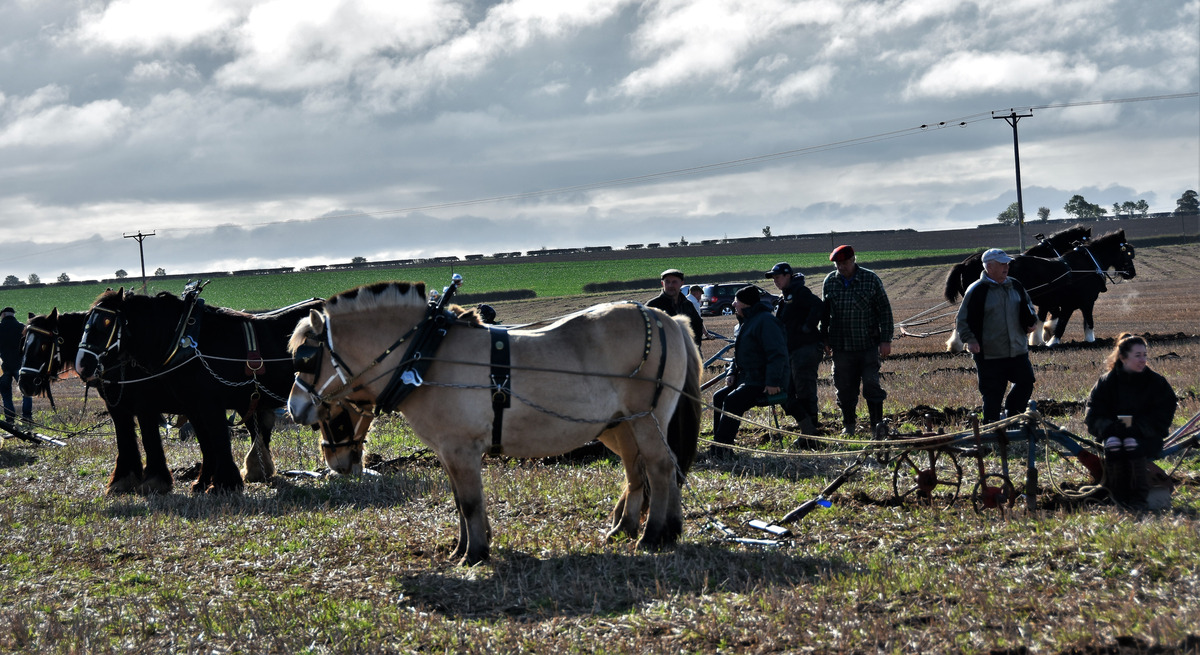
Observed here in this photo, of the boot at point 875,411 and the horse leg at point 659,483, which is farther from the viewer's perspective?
the boot at point 875,411

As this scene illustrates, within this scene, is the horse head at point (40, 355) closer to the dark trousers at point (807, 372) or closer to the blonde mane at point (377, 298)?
the blonde mane at point (377, 298)

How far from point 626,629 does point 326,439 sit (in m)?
3.30

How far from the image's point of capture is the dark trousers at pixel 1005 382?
8.84 metres

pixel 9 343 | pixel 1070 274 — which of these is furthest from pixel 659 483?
pixel 9 343

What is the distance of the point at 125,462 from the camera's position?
10.7 metres

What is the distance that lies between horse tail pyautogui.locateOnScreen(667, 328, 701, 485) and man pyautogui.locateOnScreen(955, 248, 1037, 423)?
2944mm

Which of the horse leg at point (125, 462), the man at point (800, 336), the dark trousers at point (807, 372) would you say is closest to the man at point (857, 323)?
the man at point (800, 336)

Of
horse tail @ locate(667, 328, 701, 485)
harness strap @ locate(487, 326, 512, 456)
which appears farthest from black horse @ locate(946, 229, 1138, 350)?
harness strap @ locate(487, 326, 512, 456)

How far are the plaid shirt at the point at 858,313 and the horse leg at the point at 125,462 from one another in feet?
25.0

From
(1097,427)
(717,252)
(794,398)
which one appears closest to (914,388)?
(794,398)

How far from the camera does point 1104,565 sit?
5.56 metres

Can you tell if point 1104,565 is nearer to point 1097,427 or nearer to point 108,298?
point 1097,427

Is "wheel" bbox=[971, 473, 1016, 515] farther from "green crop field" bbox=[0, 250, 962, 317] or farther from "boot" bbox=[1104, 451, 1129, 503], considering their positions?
"green crop field" bbox=[0, 250, 962, 317]

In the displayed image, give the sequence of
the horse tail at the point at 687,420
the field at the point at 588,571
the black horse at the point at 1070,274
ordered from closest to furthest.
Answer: the field at the point at 588,571, the horse tail at the point at 687,420, the black horse at the point at 1070,274
